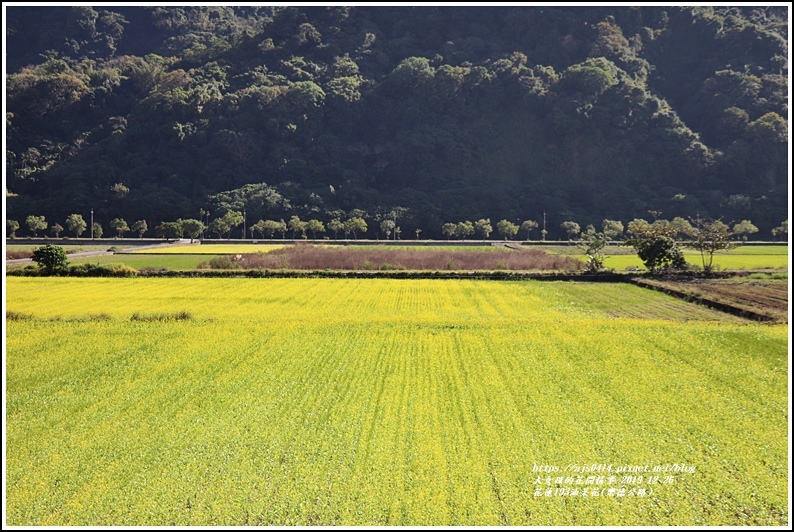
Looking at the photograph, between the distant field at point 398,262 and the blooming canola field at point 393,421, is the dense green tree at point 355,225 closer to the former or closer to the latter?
the distant field at point 398,262

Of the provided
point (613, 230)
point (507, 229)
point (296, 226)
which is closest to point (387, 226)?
point (296, 226)

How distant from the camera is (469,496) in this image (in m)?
10.1

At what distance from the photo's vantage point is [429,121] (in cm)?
14600

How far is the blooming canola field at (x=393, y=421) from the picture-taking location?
32.7ft

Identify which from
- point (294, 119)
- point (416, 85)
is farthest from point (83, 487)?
point (416, 85)

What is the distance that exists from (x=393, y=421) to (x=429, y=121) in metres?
141

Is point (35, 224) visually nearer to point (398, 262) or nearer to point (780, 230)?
point (398, 262)

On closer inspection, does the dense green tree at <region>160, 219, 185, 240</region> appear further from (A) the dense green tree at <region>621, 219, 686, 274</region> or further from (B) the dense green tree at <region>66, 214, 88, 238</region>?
(A) the dense green tree at <region>621, 219, 686, 274</region>

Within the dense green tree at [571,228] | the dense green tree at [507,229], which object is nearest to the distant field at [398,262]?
the dense green tree at [507,229]

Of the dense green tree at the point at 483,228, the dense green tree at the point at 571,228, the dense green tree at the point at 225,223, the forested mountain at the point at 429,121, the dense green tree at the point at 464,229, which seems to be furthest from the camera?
the forested mountain at the point at 429,121

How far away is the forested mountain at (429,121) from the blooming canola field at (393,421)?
89.4 m

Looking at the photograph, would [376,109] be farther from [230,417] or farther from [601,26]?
[230,417]

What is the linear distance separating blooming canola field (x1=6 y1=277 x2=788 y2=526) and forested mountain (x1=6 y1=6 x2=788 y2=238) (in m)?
89.4

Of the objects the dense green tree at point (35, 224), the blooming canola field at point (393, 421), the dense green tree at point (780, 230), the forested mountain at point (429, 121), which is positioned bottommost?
the blooming canola field at point (393, 421)
